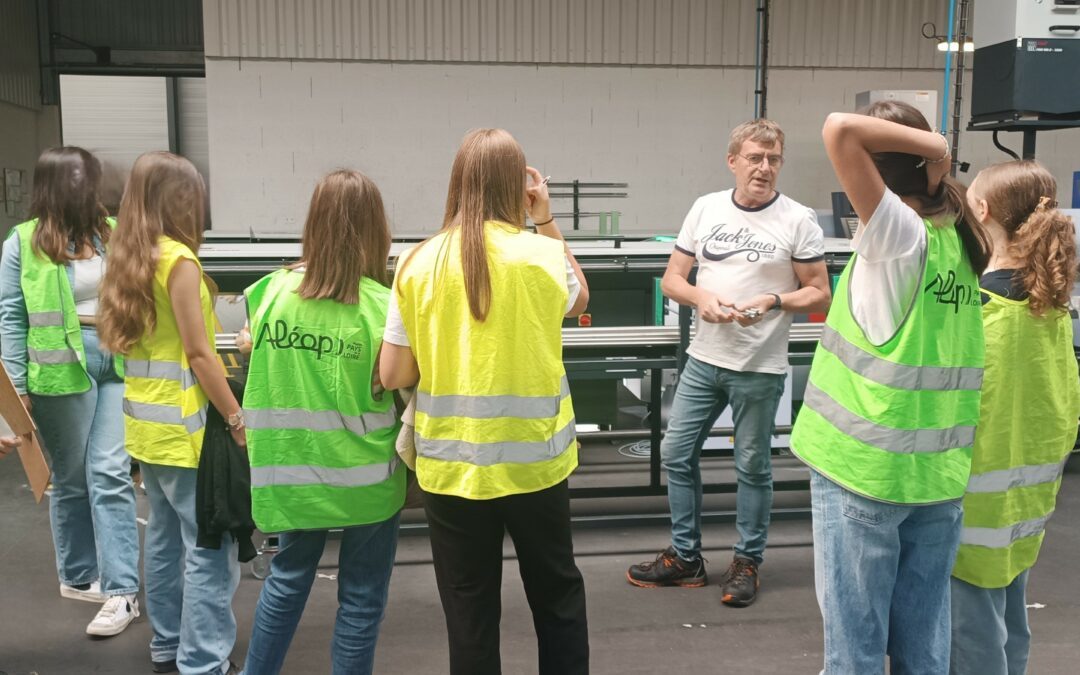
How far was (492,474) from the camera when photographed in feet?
5.86

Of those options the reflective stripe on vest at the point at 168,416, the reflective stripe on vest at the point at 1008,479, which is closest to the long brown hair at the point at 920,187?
the reflective stripe on vest at the point at 1008,479

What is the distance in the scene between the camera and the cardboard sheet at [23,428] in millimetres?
2119

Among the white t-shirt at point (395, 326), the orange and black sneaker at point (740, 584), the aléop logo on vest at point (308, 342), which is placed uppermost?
the white t-shirt at point (395, 326)

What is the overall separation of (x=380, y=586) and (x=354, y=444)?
0.33 m

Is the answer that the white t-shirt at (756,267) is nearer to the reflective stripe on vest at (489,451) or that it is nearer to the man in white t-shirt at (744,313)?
the man in white t-shirt at (744,313)

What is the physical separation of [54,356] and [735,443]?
6.73 feet

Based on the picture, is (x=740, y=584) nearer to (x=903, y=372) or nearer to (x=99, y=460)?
(x=903, y=372)

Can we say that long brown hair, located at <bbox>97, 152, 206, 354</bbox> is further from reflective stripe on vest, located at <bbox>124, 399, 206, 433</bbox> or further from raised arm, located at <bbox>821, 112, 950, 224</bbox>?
raised arm, located at <bbox>821, 112, 950, 224</bbox>

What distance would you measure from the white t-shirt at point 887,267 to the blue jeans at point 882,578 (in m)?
0.30

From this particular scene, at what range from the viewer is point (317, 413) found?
2.01m

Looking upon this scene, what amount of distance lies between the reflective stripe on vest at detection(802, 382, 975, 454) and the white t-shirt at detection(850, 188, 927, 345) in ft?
0.46

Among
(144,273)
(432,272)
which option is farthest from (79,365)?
(432,272)

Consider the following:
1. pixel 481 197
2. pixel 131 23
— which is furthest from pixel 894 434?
pixel 131 23

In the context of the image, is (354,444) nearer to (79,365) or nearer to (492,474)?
(492,474)
